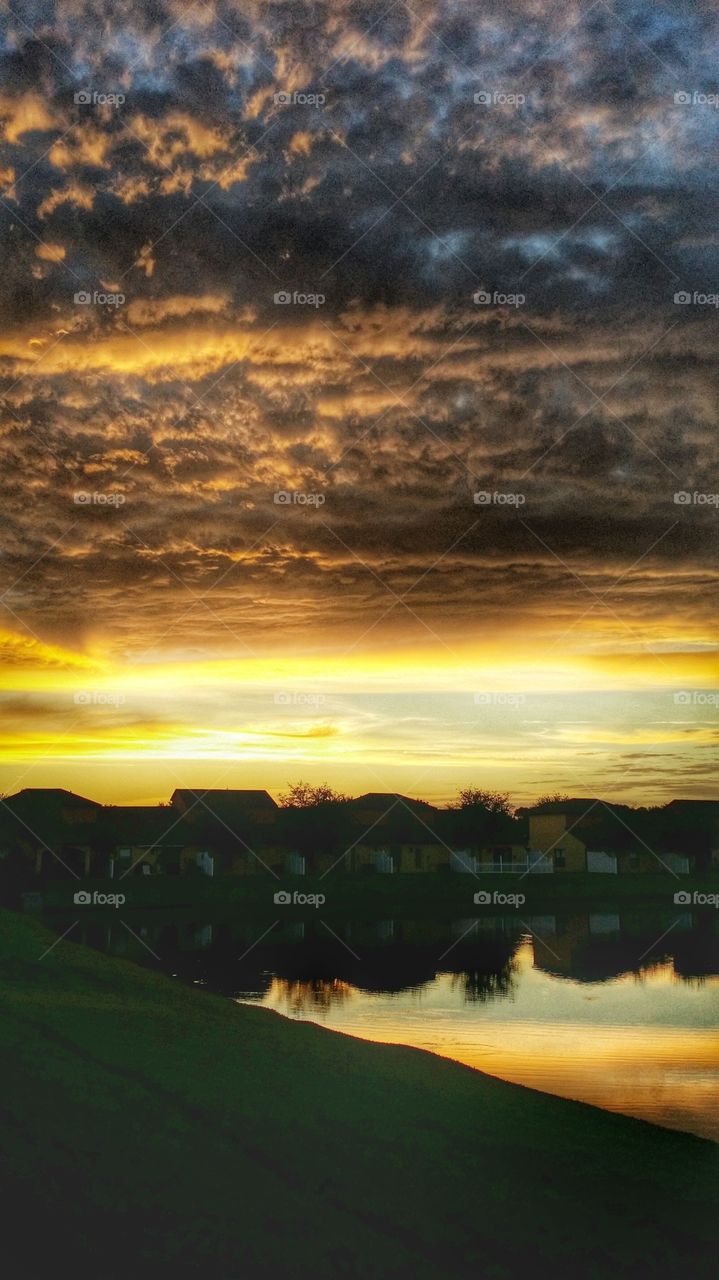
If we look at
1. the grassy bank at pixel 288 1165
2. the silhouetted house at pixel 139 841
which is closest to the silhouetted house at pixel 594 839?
the silhouetted house at pixel 139 841

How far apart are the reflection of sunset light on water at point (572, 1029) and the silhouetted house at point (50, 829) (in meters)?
1.56

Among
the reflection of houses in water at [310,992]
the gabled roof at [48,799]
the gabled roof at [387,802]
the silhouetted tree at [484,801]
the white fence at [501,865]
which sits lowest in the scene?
the reflection of houses in water at [310,992]

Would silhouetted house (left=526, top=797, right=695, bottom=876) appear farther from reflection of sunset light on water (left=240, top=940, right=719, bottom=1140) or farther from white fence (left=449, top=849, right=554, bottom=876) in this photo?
reflection of sunset light on water (left=240, top=940, right=719, bottom=1140)

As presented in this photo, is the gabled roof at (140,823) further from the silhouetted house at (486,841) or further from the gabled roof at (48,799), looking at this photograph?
the silhouetted house at (486,841)

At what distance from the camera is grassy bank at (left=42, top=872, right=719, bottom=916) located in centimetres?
747

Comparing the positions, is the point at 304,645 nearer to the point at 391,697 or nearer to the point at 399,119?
the point at 391,697

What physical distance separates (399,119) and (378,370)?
4.20 feet

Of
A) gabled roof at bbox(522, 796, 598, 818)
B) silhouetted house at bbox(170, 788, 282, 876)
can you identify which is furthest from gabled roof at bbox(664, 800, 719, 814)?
silhouetted house at bbox(170, 788, 282, 876)

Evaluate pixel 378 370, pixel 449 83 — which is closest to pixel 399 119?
pixel 449 83

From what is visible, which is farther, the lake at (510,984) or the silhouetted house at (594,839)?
the silhouetted house at (594,839)

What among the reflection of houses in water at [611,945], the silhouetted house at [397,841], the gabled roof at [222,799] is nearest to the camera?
the gabled roof at [222,799]

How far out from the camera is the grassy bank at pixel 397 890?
24.5ft

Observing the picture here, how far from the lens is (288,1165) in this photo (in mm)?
3908

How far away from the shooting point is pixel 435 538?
6203 millimetres
